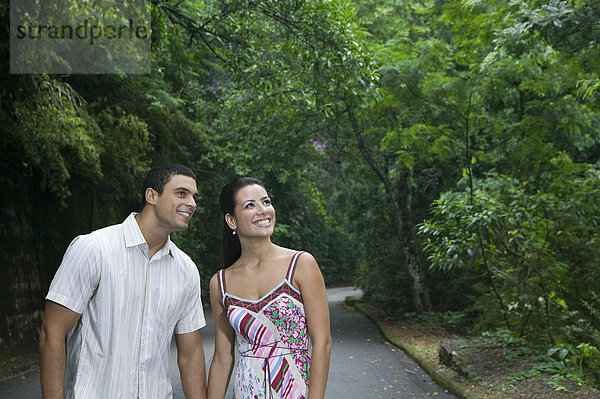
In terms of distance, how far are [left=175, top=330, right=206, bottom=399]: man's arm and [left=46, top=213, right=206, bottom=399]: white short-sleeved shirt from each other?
21 cm

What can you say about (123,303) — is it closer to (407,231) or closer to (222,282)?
(222,282)

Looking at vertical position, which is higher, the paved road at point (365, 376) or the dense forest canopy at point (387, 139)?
the dense forest canopy at point (387, 139)

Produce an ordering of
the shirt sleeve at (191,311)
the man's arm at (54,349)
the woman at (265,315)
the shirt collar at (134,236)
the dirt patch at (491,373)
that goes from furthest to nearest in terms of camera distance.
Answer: the dirt patch at (491,373), the shirt sleeve at (191,311), the woman at (265,315), the shirt collar at (134,236), the man's arm at (54,349)

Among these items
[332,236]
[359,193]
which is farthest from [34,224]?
[332,236]

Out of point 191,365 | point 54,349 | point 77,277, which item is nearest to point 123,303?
point 77,277

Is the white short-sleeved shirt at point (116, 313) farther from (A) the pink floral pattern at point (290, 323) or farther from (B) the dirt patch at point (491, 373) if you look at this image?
(B) the dirt patch at point (491, 373)

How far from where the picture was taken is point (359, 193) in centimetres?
2473

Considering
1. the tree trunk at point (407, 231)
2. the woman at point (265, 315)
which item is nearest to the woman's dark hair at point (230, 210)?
the woman at point (265, 315)

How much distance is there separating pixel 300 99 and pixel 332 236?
37.0m

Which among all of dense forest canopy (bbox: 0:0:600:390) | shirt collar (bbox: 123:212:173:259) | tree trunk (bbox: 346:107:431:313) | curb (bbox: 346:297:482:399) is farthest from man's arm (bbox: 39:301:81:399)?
tree trunk (bbox: 346:107:431:313)

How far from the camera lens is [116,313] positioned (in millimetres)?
3256

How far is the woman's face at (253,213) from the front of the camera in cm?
370

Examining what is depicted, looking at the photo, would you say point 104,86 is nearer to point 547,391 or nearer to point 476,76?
point 476,76

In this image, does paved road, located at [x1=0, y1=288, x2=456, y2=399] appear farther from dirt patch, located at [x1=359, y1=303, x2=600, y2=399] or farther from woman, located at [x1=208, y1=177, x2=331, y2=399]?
woman, located at [x1=208, y1=177, x2=331, y2=399]
